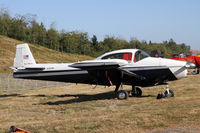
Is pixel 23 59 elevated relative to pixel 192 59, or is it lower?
lower

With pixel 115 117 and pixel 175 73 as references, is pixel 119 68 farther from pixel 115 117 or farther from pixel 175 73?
pixel 115 117

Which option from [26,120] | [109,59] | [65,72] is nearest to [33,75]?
[65,72]

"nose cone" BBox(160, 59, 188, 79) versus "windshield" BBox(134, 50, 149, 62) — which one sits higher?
"windshield" BBox(134, 50, 149, 62)

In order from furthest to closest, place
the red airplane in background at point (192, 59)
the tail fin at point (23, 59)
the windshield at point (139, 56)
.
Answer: the red airplane in background at point (192, 59) < the tail fin at point (23, 59) < the windshield at point (139, 56)

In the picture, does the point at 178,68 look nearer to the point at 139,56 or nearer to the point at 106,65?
the point at 139,56

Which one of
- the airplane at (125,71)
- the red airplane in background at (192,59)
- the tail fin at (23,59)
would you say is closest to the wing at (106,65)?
the airplane at (125,71)

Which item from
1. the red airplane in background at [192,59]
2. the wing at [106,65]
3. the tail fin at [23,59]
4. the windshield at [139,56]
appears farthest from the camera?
the red airplane in background at [192,59]

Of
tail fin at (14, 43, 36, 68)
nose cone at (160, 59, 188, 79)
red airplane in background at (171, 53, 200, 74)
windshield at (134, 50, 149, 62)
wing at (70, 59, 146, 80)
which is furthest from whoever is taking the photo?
red airplane in background at (171, 53, 200, 74)

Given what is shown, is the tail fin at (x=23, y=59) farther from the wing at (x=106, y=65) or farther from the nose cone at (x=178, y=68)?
the nose cone at (x=178, y=68)

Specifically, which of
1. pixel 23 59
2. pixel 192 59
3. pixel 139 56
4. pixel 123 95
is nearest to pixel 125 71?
pixel 139 56

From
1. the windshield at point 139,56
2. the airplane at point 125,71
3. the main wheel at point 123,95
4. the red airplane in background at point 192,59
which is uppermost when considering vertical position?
the red airplane in background at point 192,59

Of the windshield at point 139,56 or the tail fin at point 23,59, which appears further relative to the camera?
the tail fin at point 23,59

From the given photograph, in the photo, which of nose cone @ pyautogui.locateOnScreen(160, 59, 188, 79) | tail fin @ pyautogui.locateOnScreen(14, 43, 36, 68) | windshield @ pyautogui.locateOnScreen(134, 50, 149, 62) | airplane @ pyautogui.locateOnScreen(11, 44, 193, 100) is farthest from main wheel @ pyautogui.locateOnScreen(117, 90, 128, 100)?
tail fin @ pyautogui.locateOnScreen(14, 43, 36, 68)

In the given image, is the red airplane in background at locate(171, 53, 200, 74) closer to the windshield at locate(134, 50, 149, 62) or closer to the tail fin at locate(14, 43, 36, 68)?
the windshield at locate(134, 50, 149, 62)
